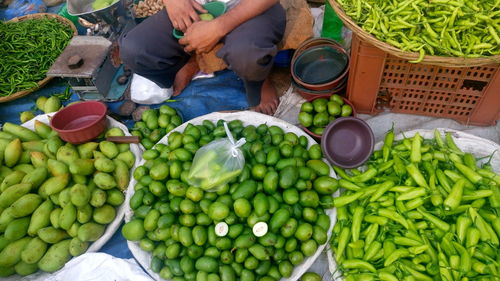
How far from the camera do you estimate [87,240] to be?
2.31 m

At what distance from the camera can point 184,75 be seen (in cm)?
343

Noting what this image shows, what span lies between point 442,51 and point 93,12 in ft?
9.86

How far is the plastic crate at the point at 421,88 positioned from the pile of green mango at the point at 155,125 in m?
1.42

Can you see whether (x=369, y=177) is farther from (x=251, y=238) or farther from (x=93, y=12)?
(x=93, y=12)

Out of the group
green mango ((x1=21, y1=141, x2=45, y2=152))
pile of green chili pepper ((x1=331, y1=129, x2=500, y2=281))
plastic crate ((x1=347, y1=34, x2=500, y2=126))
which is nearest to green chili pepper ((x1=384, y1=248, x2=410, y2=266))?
pile of green chili pepper ((x1=331, y1=129, x2=500, y2=281))

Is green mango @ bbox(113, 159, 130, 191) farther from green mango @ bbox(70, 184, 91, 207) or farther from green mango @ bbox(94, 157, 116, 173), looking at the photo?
green mango @ bbox(70, 184, 91, 207)

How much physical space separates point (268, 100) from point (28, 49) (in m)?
2.60

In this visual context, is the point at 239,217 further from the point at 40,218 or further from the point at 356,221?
the point at 40,218

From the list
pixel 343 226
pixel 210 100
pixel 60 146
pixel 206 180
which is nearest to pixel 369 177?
pixel 343 226

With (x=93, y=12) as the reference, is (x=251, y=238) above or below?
below

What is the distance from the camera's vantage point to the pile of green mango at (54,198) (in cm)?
227

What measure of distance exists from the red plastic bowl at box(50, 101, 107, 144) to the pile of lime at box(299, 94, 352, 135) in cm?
154

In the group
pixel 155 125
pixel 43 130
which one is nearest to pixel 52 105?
pixel 43 130

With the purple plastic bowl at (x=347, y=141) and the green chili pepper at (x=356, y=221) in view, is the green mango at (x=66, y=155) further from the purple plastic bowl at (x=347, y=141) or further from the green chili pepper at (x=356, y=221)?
the green chili pepper at (x=356, y=221)
